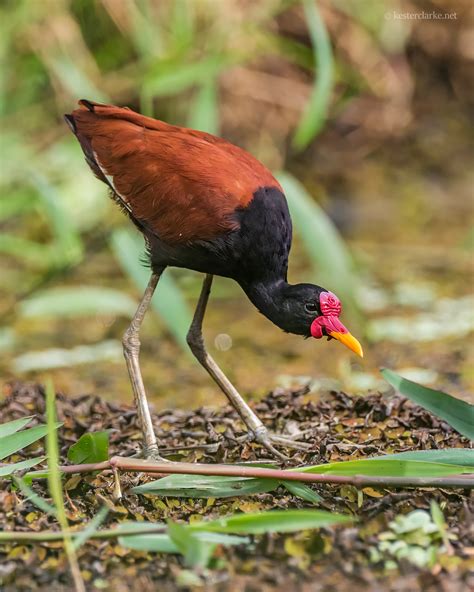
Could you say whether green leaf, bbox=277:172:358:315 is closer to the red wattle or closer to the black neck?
the black neck

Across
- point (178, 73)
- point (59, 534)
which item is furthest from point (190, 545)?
point (178, 73)

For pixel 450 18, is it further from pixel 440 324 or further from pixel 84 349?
→ pixel 84 349

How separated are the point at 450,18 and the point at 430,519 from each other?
6078mm

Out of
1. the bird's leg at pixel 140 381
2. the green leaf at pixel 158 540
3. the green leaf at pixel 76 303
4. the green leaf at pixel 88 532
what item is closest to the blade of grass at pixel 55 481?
the green leaf at pixel 88 532

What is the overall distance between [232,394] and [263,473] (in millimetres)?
842

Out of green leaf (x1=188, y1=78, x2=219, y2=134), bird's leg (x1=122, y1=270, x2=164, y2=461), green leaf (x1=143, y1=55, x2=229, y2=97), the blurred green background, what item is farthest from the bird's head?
green leaf (x1=188, y1=78, x2=219, y2=134)

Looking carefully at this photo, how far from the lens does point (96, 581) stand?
8.07 ft

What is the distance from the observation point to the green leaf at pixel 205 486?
2.75 metres

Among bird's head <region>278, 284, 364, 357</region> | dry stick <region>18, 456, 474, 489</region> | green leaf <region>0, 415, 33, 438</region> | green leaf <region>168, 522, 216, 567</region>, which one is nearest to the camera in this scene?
green leaf <region>168, 522, 216, 567</region>

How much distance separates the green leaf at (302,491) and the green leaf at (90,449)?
0.51 meters

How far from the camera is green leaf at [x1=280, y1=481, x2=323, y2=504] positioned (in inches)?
106

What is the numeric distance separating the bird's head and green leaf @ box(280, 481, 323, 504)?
1.72 ft

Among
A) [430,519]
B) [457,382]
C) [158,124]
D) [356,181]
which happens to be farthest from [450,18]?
[430,519]

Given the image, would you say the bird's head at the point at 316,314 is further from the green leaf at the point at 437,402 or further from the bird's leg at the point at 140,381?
the bird's leg at the point at 140,381
